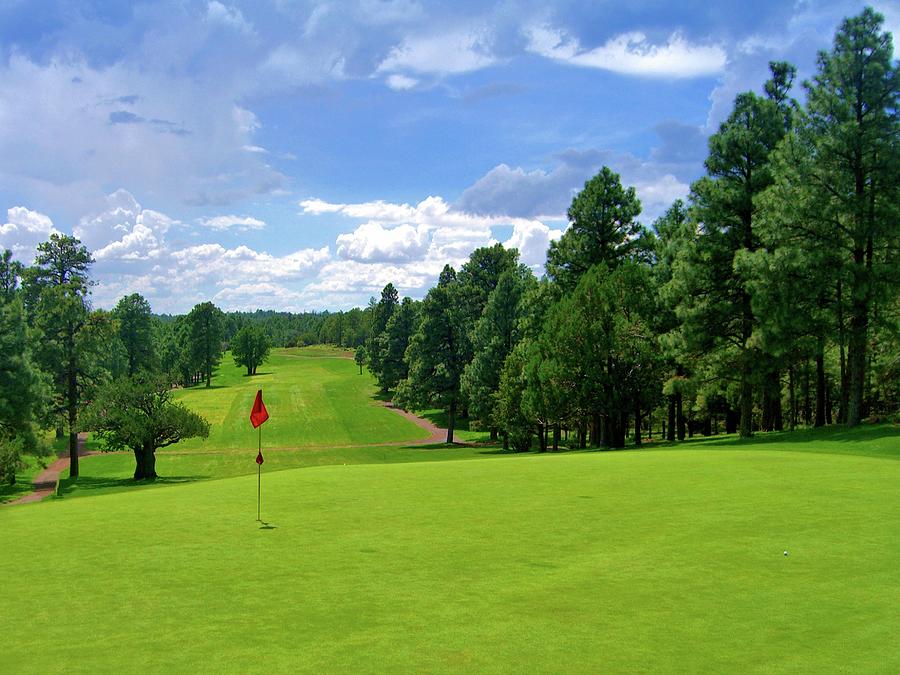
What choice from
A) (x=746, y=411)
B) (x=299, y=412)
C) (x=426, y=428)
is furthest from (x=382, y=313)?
(x=746, y=411)

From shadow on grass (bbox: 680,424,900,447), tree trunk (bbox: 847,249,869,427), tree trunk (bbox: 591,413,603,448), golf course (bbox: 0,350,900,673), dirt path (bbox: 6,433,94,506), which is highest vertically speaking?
tree trunk (bbox: 847,249,869,427)

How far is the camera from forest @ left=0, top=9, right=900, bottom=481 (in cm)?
3117

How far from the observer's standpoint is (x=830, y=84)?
3189cm

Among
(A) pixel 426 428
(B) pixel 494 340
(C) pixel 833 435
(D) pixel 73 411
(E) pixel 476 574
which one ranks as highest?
(B) pixel 494 340

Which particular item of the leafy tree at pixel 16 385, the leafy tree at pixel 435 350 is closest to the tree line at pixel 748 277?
the leafy tree at pixel 435 350

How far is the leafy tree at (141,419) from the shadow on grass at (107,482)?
4.51 ft

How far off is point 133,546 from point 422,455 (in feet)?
144

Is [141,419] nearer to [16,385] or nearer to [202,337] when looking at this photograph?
[16,385]

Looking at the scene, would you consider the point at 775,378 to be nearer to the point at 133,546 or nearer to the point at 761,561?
the point at 761,561

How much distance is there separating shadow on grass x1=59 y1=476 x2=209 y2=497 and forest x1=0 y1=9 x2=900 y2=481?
328cm

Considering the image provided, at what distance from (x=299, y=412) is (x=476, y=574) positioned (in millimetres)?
81645

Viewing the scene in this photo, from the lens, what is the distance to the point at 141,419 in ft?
144

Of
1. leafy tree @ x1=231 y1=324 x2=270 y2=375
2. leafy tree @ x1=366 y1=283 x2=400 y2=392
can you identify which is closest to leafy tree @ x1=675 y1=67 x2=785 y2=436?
leafy tree @ x1=366 y1=283 x2=400 y2=392

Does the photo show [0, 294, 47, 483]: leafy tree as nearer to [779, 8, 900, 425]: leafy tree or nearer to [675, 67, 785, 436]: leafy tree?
[675, 67, 785, 436]: leafy tree
